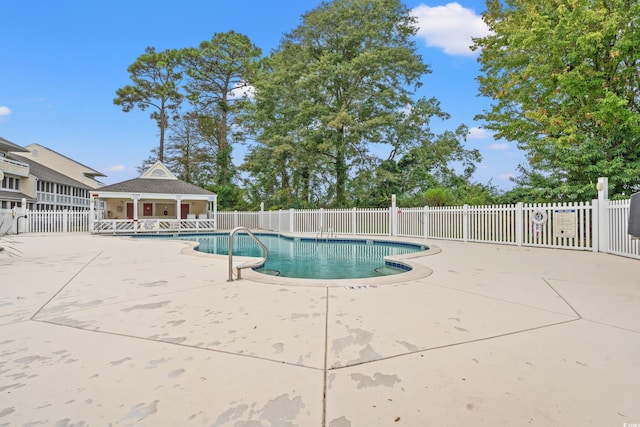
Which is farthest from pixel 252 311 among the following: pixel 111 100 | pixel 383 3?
pixel 111 100

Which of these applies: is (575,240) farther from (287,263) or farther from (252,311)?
(252,311)

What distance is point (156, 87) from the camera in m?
26.0

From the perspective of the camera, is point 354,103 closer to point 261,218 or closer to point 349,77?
point 349,77

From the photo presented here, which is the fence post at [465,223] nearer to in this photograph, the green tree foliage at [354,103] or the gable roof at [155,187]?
the green tree foliage at [354,103]

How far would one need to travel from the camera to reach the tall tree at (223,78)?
24594 mm

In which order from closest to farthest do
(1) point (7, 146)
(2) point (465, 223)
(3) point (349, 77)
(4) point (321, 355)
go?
(4) point (321, 355), (2) point (465, 223), (3) point (349, 77), (1) point (7, 146)

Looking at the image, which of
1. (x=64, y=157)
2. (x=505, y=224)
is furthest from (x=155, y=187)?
(x=64, y=157)

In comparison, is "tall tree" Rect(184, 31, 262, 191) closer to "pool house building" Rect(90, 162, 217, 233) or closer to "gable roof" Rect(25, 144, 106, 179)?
"pool house building" Rect(90, 162, 217, 233)

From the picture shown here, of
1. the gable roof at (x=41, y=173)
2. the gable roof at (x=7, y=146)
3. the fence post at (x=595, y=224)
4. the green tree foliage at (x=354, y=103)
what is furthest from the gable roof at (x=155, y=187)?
the fence post at (x=595, y=224)

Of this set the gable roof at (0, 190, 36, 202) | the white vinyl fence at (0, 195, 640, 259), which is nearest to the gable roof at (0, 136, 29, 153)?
the gable roof at (0, 190, 36, 202)

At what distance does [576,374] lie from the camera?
1729 mm

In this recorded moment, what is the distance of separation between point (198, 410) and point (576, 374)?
2.08 m

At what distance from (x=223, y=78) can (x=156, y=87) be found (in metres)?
6.17

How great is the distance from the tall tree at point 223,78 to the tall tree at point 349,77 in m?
7.87
